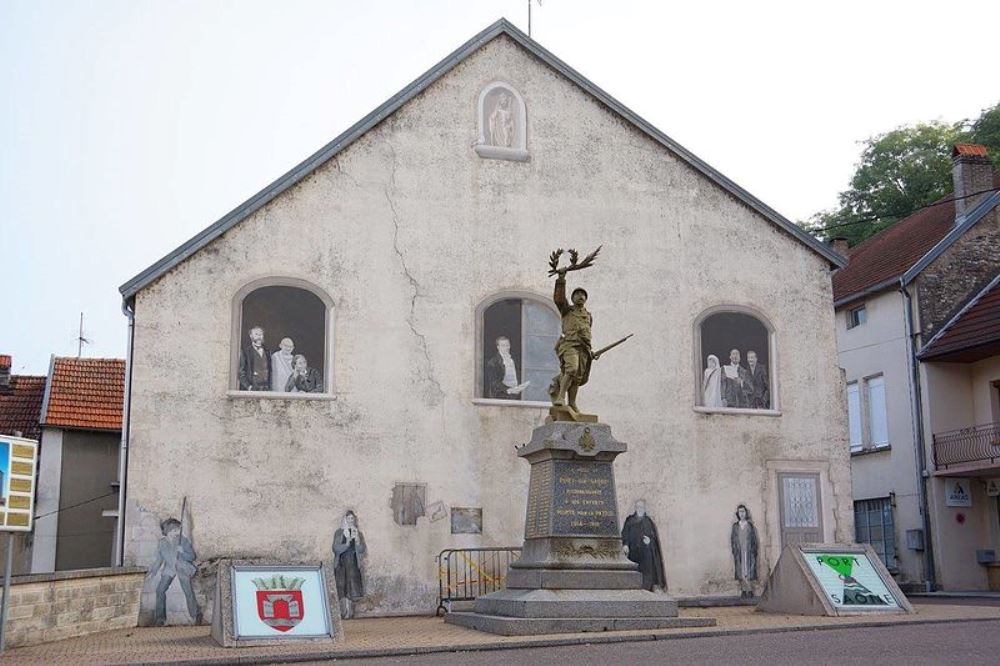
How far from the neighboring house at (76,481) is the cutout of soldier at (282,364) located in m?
7.78

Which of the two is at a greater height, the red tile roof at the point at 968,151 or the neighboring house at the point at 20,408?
the red tile roof at the point at 968,151

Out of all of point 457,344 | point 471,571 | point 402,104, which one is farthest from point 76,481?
point 402,104

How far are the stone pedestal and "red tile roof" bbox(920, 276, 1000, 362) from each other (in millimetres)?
13942

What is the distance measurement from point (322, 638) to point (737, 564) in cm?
959

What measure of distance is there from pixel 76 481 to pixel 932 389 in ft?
64.4

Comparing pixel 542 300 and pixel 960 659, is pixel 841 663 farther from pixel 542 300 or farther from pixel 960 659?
pixel 542 300

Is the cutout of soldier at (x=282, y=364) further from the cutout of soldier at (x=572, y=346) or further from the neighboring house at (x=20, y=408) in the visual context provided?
the neighboring house at (x=20, y=408)

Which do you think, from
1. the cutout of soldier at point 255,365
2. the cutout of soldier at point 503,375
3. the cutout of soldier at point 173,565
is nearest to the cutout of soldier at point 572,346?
the cutout of soldier at point 503,375

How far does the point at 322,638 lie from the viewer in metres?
13.6

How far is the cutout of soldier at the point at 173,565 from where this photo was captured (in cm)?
1786

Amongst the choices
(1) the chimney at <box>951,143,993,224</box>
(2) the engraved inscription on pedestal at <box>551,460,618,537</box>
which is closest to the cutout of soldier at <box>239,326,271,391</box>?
(2) the engraved inscription on pedestal at <box>551,460,618,537</box>

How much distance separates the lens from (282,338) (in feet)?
63.5

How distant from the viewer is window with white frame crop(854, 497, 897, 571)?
28.5m

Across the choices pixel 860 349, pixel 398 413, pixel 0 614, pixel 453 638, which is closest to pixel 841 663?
pixel 453 638
